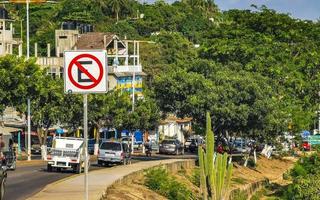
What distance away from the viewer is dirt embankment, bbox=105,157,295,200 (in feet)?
107

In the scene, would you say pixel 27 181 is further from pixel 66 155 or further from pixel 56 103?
pixel 56 103

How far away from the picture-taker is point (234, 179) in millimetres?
54969

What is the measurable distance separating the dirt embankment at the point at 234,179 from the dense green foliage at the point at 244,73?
2.99 meters

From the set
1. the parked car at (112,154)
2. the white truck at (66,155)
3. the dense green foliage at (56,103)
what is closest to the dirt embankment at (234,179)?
the parked car at (112,154)

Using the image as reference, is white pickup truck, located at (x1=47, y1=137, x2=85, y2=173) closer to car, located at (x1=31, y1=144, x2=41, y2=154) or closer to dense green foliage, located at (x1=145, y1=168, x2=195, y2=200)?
dense green foliage, located at (x1=145, y1=168, x2=195, y2=200)

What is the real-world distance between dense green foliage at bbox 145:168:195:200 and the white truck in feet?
25.8

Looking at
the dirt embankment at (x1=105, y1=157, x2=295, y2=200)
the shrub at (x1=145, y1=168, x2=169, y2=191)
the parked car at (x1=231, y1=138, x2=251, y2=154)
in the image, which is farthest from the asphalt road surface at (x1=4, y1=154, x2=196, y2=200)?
the parked car at (x1=231, y1=138, x2=251, y2=154)

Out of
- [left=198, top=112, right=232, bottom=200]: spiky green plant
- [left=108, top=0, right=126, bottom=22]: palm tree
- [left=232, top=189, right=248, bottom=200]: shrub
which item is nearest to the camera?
[left=198, top=112, right=232, bottom=200]: spiky green plant

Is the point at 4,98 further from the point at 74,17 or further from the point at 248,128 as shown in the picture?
the point at 74,17

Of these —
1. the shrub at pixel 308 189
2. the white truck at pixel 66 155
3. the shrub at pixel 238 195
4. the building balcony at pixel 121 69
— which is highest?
the building balcony at pixel 121 69

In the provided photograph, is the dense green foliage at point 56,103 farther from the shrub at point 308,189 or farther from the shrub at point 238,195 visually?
the shrub at point 308,189

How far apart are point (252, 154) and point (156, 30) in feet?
284

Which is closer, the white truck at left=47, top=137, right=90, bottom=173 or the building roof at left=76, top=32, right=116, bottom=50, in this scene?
the white truck at left=47, top=137, right=90, bottom=173

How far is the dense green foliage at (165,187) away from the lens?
36.4m
